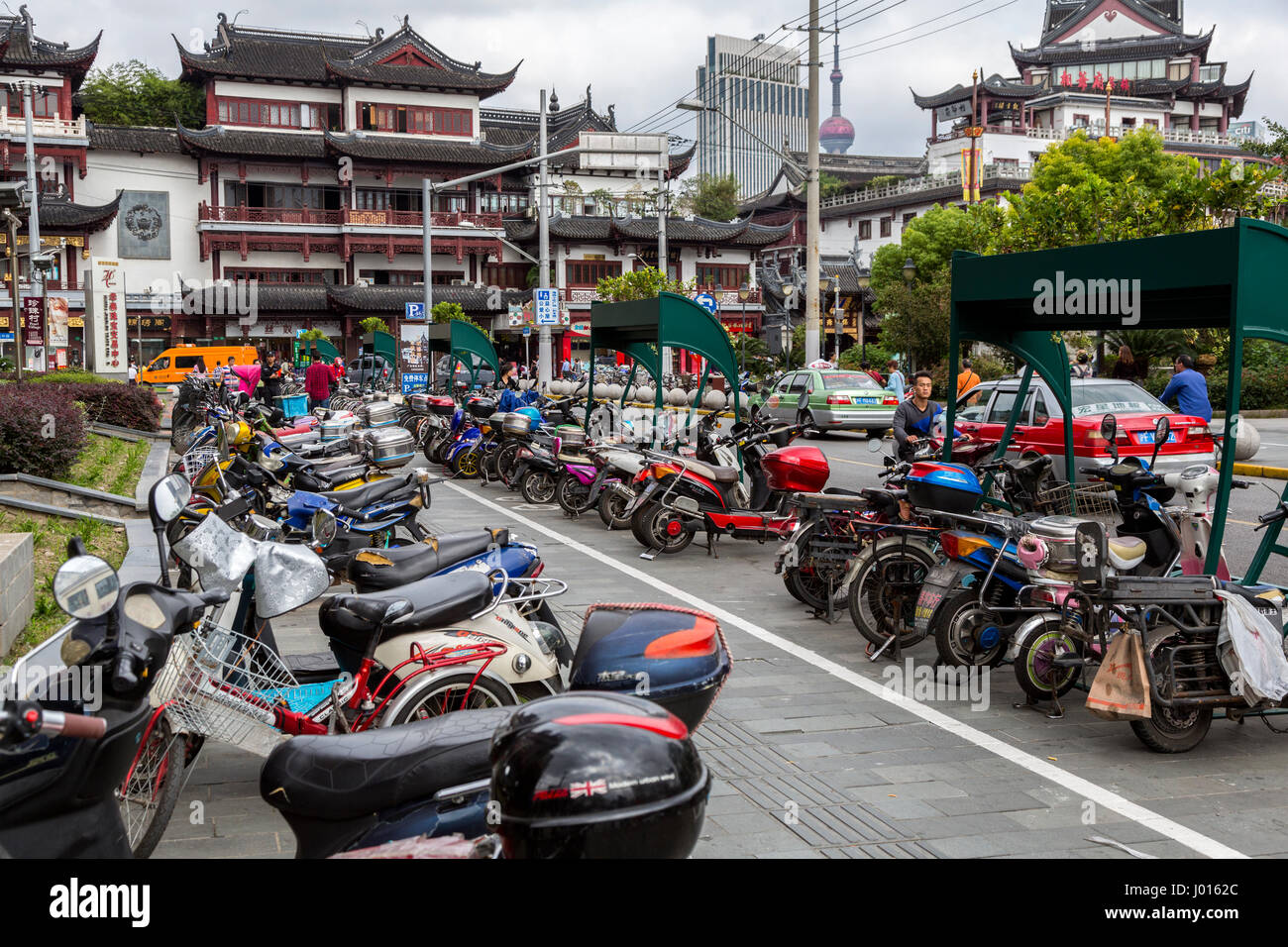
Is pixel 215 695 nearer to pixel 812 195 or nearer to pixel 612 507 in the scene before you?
pixel 612 507

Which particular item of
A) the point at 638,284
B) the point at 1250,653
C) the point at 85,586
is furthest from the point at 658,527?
the point at 638,284

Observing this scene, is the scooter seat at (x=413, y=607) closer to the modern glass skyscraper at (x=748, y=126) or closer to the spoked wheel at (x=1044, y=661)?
the spoked wheel at (x=1044, y=661)

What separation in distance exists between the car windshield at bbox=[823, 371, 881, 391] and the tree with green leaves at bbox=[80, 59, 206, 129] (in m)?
A: 44.7

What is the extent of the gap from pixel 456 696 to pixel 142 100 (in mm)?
64278

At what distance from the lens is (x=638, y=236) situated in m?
59.0

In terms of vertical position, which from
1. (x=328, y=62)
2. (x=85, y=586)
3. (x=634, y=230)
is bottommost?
(x=85, y=586)

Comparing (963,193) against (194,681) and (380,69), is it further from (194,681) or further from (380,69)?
(194,681)

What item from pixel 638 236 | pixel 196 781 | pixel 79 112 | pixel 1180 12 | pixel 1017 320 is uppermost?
pixel 1180 12

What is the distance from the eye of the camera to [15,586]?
685 centimetres

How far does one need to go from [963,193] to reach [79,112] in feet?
137

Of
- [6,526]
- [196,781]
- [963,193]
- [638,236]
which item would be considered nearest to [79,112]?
[638,236]

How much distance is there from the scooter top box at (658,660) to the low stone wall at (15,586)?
414cm

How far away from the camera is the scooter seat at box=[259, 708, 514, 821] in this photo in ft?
10.3
